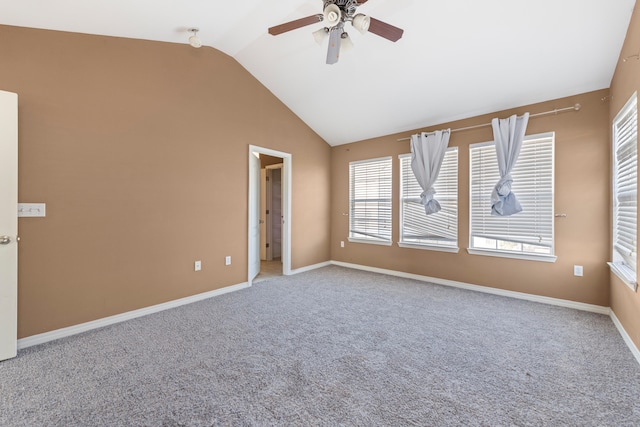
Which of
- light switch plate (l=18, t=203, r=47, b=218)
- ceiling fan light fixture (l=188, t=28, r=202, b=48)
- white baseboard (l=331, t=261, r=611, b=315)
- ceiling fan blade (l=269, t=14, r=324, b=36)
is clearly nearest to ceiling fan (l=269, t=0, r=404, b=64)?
ceiling fan blade (l=269, t=14, r=324, b=36)

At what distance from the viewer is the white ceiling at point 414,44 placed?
245 centimetres

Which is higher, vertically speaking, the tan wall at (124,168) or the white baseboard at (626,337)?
the tan wall at (124,168)

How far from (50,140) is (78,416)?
2.26 m

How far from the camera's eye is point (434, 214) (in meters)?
4.43

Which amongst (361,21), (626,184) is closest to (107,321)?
(361,21)

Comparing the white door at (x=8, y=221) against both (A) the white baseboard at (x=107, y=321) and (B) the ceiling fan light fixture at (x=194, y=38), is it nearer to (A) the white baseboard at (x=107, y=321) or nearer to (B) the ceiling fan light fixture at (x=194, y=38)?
(A) the white baseboard at (x=107, y=321)

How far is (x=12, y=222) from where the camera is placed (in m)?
2.21

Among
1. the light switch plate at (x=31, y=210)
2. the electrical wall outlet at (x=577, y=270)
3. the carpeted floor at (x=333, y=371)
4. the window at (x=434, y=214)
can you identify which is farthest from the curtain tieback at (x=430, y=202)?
the light switch plate at (x=31, y=210)

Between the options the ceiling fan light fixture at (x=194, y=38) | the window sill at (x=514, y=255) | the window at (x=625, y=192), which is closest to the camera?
the window at (x=625, y=192)

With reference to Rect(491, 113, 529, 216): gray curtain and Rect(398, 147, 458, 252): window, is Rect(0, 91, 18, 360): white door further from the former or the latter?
Rect(491, 113, 529, 216): gray curtain

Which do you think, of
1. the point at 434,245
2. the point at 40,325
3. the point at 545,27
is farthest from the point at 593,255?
the point at 40,325

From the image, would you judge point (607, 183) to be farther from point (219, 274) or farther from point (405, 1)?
point (219, 274)

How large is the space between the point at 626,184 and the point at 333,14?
3005 millimetres

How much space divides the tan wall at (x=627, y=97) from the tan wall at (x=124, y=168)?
4013mm
